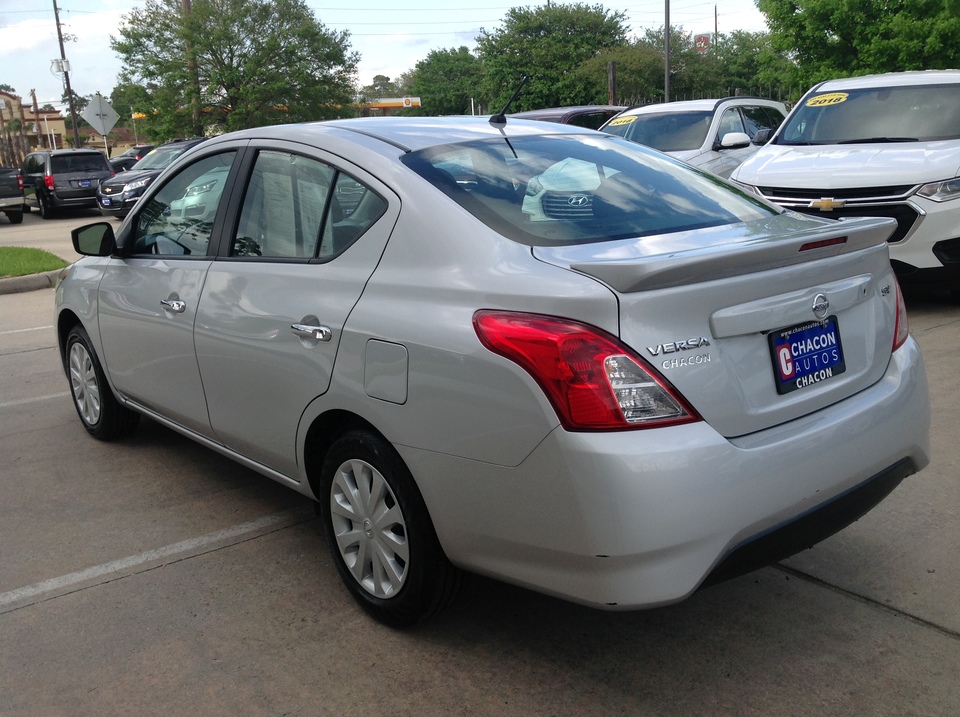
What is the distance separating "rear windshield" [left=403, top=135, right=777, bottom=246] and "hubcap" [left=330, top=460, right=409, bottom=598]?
0.90 meters

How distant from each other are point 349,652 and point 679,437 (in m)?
1.32

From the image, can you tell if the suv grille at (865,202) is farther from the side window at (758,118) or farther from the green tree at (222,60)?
the green tree at (222,60)

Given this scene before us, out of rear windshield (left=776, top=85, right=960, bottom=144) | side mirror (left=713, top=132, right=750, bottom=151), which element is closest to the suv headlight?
rear windshield (left=776, top=85, right=960, bottom=144)

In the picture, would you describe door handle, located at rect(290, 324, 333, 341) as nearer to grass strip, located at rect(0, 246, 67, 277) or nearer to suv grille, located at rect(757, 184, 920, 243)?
suv grille, located at rect(757, 184, 920, 243)

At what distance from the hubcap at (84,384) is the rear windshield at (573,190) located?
9.32ft

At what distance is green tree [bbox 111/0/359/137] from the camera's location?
115 ft

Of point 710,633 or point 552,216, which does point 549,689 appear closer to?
point 710,633

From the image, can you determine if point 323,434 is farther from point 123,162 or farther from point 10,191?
point 123,162

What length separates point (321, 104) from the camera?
37.5 metres

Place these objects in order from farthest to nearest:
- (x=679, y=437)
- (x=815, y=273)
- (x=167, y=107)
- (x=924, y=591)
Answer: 1. (x=167, y=107)
2. (x=924, y=591)
3. (x=815, y=273)
4. (x=679, y=437)

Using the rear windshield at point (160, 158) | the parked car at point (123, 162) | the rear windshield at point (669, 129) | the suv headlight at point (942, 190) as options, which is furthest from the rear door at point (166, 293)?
the parked car at point (123, 162)

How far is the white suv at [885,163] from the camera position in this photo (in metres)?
7.30

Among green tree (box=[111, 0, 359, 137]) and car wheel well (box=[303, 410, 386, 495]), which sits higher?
green tree (box=[111, 0, 359, 137])

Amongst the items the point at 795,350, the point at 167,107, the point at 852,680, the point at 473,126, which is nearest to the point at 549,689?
the point at 852,680
